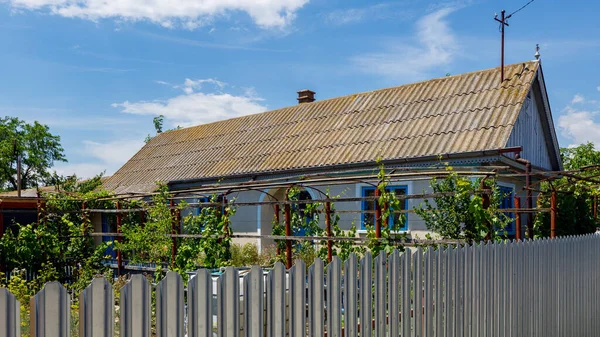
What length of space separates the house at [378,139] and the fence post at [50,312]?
10264 millimetres

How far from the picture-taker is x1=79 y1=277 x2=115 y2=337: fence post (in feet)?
8.39

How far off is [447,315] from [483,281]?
0.73 m

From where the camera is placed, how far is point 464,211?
928 cm

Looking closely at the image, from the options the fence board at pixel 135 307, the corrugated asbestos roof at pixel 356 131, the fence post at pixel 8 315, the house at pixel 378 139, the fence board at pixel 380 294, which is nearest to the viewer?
the fence post at pixel 8 315

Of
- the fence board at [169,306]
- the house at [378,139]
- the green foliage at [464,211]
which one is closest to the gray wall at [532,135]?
the house at [378,139]

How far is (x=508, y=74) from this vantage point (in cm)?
1511

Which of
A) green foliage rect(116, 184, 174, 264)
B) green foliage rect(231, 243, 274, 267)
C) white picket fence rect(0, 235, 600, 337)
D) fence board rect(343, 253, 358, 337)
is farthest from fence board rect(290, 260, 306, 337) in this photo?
green foliage rect(231, 243, 274, 267)

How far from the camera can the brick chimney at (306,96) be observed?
2170 cm

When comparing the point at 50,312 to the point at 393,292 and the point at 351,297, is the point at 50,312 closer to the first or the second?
the point at 351,297

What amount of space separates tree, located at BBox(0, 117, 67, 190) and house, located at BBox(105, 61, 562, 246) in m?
23.6

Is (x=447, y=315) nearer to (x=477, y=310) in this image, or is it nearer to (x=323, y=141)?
(x=477, y=310)

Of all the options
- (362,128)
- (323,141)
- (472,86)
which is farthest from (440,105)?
(323,141)

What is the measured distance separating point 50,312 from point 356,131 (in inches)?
571

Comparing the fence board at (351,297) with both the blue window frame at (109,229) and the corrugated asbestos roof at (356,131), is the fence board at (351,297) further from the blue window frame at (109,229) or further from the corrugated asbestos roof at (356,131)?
the blue window frame at (109,229)
